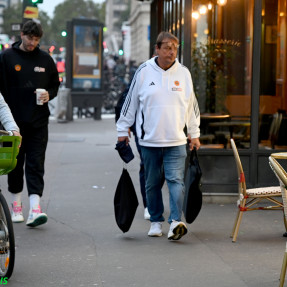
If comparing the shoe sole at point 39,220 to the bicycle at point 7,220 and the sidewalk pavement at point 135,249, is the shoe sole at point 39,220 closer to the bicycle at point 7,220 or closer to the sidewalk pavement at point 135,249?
the sidewalk pavement at point 135,249

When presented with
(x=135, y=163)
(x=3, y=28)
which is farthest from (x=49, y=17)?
(x=135, y=163)

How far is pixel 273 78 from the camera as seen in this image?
10609 millimetres

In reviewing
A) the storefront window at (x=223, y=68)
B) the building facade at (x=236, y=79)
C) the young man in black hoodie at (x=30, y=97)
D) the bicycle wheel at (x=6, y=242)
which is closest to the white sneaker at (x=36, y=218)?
the young man in black hoodie at (x=30, y=97)

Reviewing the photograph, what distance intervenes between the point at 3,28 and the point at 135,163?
378 ft

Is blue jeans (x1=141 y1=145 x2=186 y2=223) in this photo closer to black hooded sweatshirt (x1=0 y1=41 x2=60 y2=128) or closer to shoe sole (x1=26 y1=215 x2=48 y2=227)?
shoe sole (x1=26 y1=215 x2=48 y2=227)

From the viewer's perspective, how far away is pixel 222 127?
10547 mm

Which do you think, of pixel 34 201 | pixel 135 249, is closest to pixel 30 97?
pixel 34 201

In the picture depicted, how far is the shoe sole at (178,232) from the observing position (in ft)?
25.0

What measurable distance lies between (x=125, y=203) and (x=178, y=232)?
2.17ft

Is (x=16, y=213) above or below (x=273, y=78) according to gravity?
below

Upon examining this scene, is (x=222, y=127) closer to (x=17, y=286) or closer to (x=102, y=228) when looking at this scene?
(x=102, y=228)

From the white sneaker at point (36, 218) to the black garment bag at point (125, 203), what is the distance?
75cm

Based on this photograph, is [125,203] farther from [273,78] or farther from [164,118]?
[273,78]

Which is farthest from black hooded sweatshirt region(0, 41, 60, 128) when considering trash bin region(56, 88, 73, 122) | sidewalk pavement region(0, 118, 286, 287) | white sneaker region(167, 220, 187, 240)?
trash bin region(56, 88, 73, 122)
